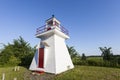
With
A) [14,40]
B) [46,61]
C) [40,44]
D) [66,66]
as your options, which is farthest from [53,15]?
[14,40]

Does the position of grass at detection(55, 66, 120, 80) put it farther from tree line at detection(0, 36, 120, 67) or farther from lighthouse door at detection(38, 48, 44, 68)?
tree line at detection(0, 36, 120, 67)

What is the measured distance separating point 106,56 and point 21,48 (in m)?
22.0

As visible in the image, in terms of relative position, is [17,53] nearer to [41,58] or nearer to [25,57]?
[25,57]

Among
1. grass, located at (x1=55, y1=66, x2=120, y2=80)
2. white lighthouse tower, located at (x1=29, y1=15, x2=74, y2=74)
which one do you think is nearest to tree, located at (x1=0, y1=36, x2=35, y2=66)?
white lighthouse tower, located at (x1=29, y1=15, x2=74, y2=74)

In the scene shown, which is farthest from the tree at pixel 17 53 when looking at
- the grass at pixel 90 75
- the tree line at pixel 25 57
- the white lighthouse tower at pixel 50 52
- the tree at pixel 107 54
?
the tree at pixel 107 54

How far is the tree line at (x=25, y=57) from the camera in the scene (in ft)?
63.9

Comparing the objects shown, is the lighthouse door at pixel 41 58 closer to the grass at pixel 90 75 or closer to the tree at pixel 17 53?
the grass at pixel 90 75

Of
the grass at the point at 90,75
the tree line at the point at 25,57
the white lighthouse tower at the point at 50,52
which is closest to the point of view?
the grass at the point at 90,75

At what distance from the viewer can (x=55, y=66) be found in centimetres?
1188

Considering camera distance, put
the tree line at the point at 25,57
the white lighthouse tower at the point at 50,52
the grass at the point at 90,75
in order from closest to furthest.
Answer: the grass at the point at 90,75, the white lighthouse tower at the point at 50,52, the tree line at the point at 25,57

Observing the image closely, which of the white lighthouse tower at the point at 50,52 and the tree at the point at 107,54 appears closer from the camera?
the white lighthouse tower at the point at 50,52

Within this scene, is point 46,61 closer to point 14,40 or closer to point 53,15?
point 53,15

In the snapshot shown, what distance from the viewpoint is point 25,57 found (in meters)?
22.5

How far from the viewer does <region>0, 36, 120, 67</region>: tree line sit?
63.9 feet
